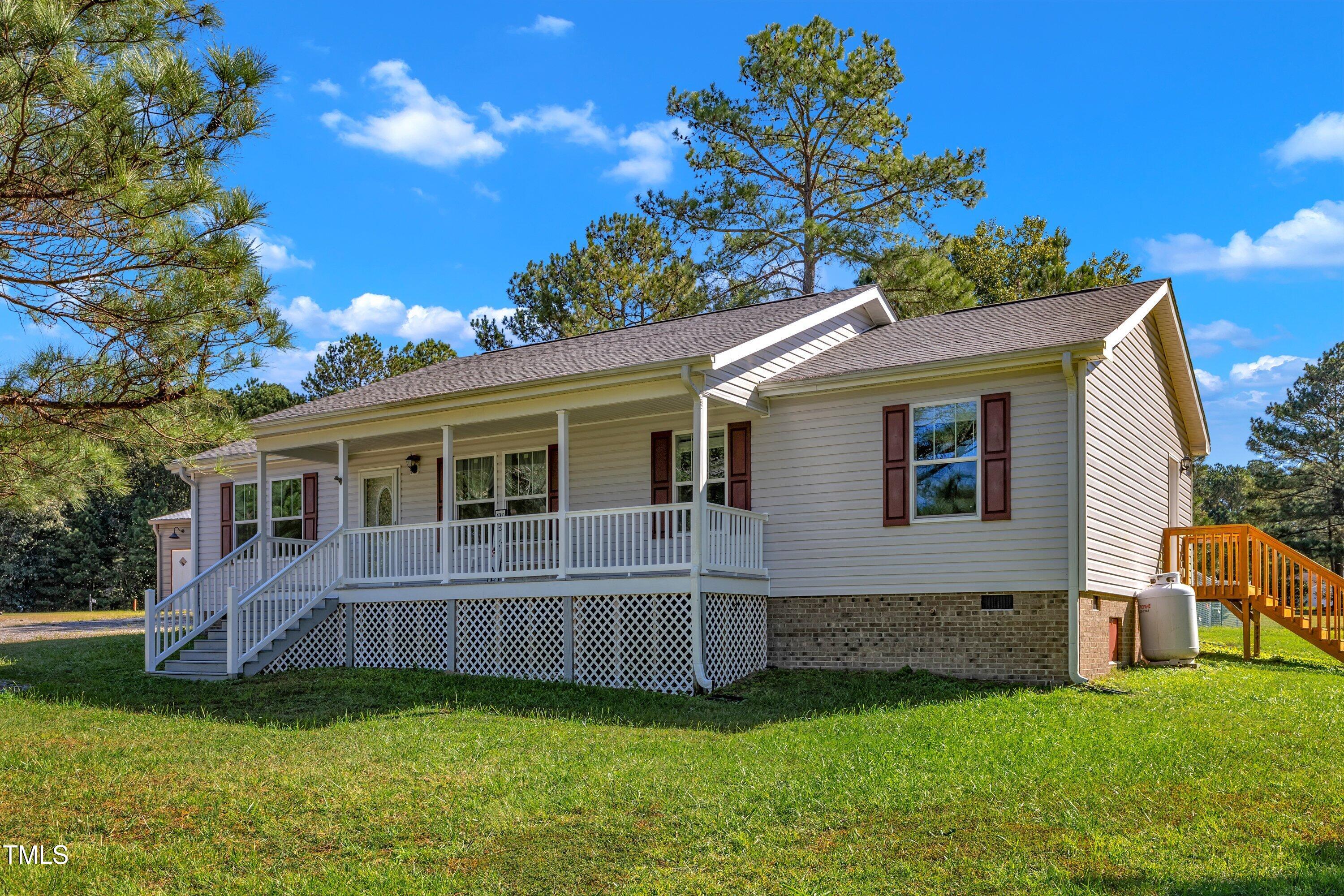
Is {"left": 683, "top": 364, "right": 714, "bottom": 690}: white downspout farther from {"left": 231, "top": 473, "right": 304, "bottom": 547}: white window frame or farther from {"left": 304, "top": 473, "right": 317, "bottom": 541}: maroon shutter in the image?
{"left": 231, "top": 473, "right": 304, "bottom": 547}: white window frame

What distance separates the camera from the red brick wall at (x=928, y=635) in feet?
42.7

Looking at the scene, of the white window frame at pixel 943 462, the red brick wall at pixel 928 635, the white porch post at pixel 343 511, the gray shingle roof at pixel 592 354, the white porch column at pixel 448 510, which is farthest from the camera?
the white porch post at pixel 343 511

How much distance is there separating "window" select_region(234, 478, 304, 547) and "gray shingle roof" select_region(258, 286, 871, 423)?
2.73 metres

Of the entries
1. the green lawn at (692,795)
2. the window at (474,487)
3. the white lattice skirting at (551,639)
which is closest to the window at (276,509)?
the window at (474,487)

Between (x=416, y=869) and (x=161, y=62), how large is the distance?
17.7ft

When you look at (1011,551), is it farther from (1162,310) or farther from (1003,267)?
(1003,267)

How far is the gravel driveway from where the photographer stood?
74.6ft

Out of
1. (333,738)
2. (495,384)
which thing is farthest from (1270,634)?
(333,738)

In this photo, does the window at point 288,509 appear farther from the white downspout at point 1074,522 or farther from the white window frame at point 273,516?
the white downspout at point 1074,522

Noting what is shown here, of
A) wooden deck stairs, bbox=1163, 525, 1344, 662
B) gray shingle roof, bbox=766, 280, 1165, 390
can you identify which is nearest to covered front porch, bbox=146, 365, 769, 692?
gray shingle roof, bbox=766, 280, 1165, 390

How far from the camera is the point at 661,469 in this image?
52.3 ft

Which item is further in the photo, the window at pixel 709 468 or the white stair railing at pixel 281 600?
the window at pixel 709 468

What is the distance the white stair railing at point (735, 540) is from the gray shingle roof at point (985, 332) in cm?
189

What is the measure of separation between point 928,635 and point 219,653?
9.77 meters
